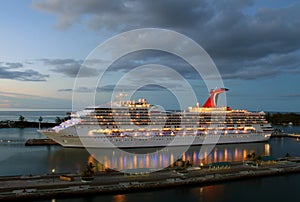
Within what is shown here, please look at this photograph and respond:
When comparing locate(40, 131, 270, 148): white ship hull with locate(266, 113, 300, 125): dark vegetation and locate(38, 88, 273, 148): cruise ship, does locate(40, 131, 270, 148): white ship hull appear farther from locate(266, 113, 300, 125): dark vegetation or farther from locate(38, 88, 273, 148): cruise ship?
locate(266, 113, 300, 125): dark vegetation

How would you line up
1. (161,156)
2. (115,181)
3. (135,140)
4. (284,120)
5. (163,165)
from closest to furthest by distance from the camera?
1. (115,181)
2. (163,165)
3. (161,156)
4. (135,140)
5. (284,120)

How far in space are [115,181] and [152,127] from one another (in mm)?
18964

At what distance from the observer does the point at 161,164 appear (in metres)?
27.2

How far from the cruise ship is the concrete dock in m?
13.4

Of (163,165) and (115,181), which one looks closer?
(115,181)

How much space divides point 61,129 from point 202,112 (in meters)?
17.8

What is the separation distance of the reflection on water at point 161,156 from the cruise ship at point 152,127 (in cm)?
Result: 145

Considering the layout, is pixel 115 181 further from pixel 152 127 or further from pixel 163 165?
pixel 152 127

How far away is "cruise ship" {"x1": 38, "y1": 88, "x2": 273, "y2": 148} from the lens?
113 feet

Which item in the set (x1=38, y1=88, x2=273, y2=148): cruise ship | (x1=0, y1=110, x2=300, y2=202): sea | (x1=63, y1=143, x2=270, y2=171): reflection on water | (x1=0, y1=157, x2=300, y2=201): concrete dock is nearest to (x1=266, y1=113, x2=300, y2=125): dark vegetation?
(x1=38, y1=88, x2=273, y2=148): cruise ship

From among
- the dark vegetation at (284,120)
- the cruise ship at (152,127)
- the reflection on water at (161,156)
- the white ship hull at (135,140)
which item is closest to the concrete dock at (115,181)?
the reflection on water at (161,156)

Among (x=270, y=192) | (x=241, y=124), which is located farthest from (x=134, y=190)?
(x=241, y=124)

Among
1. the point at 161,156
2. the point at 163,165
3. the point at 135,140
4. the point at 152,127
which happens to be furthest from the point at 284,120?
the point at 163,165

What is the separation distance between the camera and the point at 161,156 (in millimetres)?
31359
